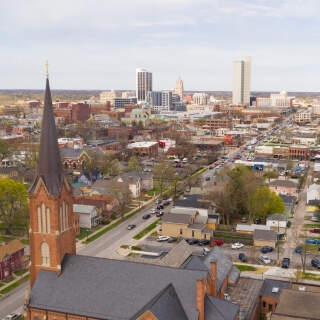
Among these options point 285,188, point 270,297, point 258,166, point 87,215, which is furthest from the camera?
point 258,166

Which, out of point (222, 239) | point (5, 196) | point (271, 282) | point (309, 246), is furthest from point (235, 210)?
point (5, 196)

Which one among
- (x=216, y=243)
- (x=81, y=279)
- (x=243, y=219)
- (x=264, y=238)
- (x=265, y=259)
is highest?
(x=81, y=279)

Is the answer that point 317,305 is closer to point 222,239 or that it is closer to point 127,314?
point 127,314

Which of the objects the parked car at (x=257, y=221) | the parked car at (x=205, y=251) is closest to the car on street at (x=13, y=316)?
the parked car at (x=205, y=251)

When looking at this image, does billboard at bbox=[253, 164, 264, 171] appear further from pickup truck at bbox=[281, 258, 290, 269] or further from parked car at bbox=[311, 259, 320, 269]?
parked car at bbox=[311, 259, 320, 269]

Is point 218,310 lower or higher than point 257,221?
higher

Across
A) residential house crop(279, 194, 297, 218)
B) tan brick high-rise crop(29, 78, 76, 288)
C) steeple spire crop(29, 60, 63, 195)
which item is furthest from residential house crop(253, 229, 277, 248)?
steeple spire crop(29, 60, 63, 195)

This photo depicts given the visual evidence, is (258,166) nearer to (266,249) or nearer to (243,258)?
(266,249)

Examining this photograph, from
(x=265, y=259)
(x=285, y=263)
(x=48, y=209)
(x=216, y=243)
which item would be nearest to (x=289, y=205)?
(x=216, y=243)
